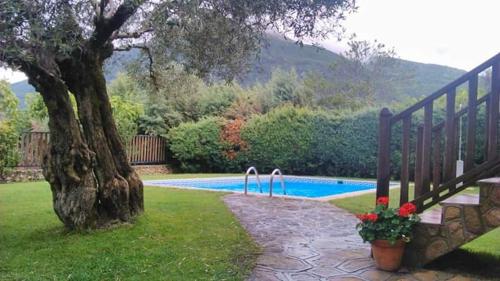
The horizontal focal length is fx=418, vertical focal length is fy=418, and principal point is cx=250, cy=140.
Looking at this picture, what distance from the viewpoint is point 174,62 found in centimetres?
734

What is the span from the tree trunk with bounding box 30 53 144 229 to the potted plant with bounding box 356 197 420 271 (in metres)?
3.48

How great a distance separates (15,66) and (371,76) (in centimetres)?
2390

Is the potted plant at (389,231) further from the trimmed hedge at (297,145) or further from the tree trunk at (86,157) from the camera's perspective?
the trimmed hedge at (297,145)

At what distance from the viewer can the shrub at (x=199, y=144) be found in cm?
1750

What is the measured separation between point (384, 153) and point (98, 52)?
395 cm

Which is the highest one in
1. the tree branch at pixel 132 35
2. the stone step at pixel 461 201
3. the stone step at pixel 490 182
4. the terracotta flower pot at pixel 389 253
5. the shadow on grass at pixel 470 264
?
the tree branch at pixel 132 35

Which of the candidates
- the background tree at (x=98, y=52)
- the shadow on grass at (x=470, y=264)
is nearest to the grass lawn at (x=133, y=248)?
the background tree at (x=98, y=52)

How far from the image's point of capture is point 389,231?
13.5ft

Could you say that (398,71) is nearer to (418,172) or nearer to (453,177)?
(418,172)

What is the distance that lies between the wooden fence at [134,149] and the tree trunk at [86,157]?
8963 millimetres

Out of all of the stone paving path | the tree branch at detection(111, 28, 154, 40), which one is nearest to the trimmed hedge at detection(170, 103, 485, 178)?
the stone paving path

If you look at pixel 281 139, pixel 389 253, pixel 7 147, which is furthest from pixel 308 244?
pixel 281 139

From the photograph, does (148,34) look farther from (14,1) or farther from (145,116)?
(145,116)

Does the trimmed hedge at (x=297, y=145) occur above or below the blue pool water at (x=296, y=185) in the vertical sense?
above
